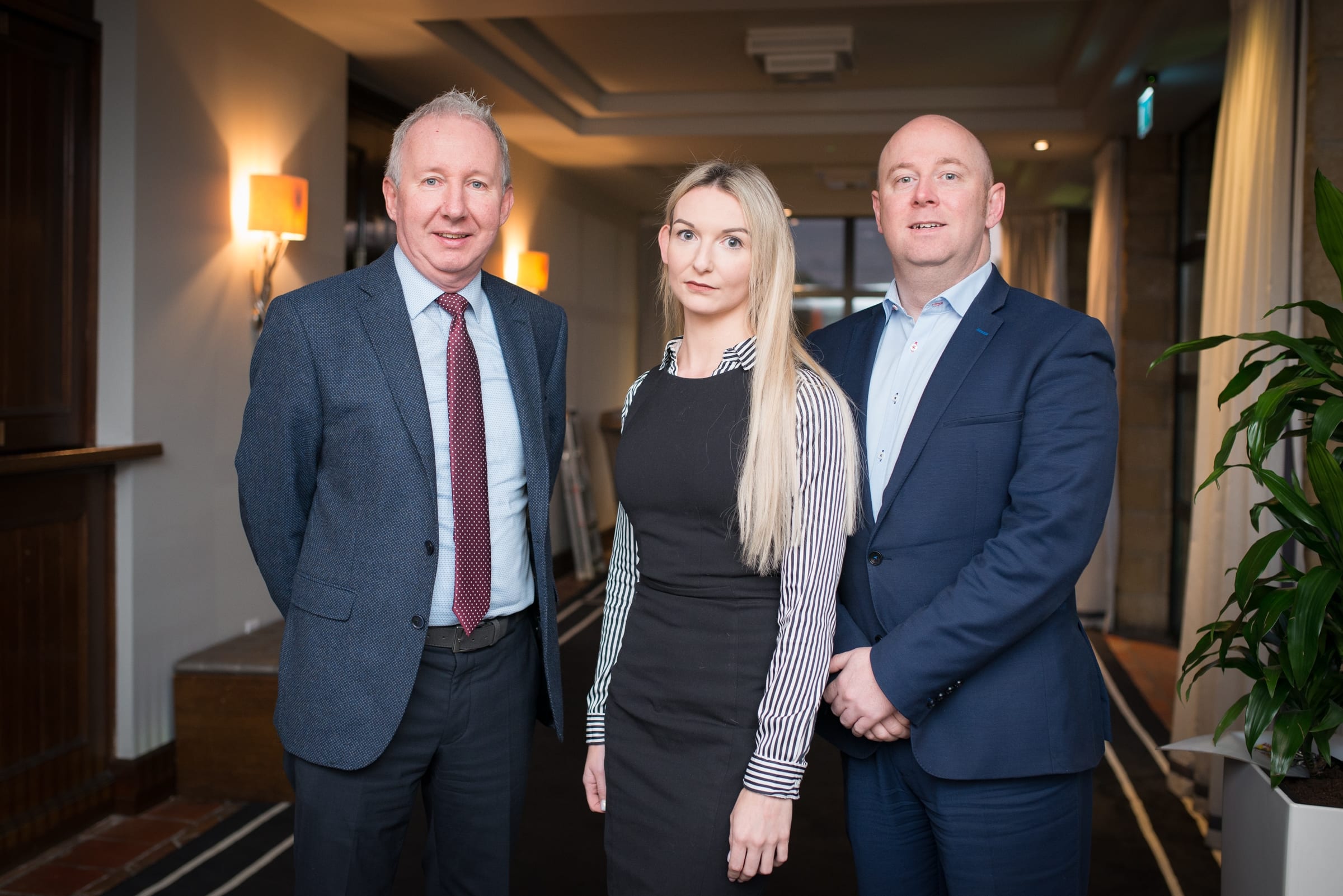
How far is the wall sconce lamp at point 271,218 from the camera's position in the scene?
4.21 m

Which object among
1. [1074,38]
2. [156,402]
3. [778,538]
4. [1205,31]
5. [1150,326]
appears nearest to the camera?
[778,538]

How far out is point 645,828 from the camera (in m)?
1.65

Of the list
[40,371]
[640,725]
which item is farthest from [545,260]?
[640,725]

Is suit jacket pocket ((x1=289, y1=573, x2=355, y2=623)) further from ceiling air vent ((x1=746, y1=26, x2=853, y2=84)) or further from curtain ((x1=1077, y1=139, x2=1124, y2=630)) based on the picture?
A: curtain ((x1=1077, y1=139, x2=1124, y2=630))

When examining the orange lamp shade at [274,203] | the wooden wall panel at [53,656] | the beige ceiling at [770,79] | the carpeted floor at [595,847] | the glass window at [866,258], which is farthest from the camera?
the glass window at [866,258]

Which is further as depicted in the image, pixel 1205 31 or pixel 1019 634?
pixel 1205 31

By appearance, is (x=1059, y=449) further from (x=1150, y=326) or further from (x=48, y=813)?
(x=1150, y=326)

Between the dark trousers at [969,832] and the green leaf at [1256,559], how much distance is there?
0.58 meters

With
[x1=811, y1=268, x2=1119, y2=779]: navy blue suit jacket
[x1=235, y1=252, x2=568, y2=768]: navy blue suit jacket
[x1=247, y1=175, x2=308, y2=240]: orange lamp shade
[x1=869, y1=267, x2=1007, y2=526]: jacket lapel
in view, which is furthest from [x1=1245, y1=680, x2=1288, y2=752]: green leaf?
[x1=247, y1=175, x2=308, y2=240]: orange lamp shade

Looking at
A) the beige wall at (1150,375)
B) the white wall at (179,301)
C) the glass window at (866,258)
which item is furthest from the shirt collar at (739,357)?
the glass window at (866,258)

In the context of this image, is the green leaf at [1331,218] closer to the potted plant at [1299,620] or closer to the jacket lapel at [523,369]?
the potted plant at [1299,620]

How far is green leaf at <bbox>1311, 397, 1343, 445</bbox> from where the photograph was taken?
1.94 m

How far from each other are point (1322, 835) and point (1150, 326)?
5.06 meters

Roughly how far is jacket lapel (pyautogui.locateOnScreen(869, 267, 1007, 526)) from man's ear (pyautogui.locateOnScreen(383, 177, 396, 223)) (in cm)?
100
